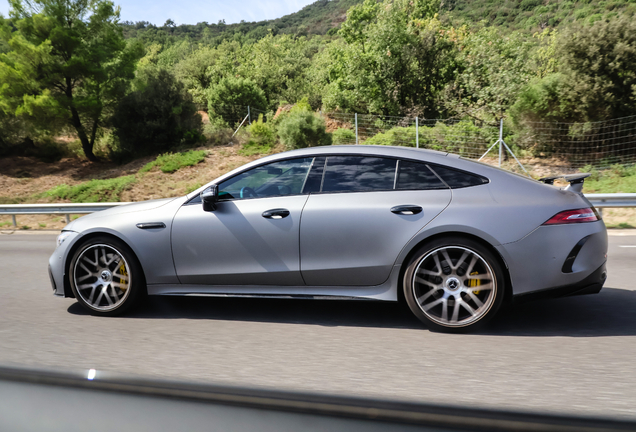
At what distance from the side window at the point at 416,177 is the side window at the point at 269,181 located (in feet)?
2.69

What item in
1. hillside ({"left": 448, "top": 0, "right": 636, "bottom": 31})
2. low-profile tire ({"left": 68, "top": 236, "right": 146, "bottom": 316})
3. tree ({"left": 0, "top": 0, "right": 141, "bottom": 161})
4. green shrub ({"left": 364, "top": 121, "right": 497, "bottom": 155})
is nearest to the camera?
low-profile tire ({"left": 68, "top": 236, "right": 146, "bottom": 316})

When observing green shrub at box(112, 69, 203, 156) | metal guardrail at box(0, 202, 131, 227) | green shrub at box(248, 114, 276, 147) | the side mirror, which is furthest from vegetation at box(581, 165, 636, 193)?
green shrub at box(112, 69, 203, 156)

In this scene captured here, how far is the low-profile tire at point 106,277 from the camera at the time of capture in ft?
15.9

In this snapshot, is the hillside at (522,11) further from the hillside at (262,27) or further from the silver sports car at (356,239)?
the silver sports car at (356,239)

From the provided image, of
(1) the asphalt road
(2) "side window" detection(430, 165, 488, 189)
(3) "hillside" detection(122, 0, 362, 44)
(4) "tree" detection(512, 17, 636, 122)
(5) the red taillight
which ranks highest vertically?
(3) "hillside" detection(122, 0, 362, 44)

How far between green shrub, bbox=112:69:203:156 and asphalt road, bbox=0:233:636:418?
22981mm

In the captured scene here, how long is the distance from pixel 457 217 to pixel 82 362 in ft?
9.62

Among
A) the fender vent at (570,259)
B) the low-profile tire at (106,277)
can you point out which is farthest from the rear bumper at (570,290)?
the low-profile tire at (106,277)

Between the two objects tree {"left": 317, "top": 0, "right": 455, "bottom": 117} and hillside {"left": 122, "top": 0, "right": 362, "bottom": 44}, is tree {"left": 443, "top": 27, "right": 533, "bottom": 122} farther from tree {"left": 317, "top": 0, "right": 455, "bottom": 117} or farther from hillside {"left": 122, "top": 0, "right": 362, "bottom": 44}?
hillside {"left": 122, "top": 0, "right": 362, "bottom": 44}

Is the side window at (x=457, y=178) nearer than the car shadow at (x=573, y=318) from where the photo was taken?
No

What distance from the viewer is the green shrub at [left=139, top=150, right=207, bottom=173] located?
75.5ft

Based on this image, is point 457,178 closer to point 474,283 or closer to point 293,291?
point 474,283

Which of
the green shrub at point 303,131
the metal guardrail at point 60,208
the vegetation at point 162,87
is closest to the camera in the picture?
the metal guardrail at point 60,208

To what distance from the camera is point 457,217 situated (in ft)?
13.7
